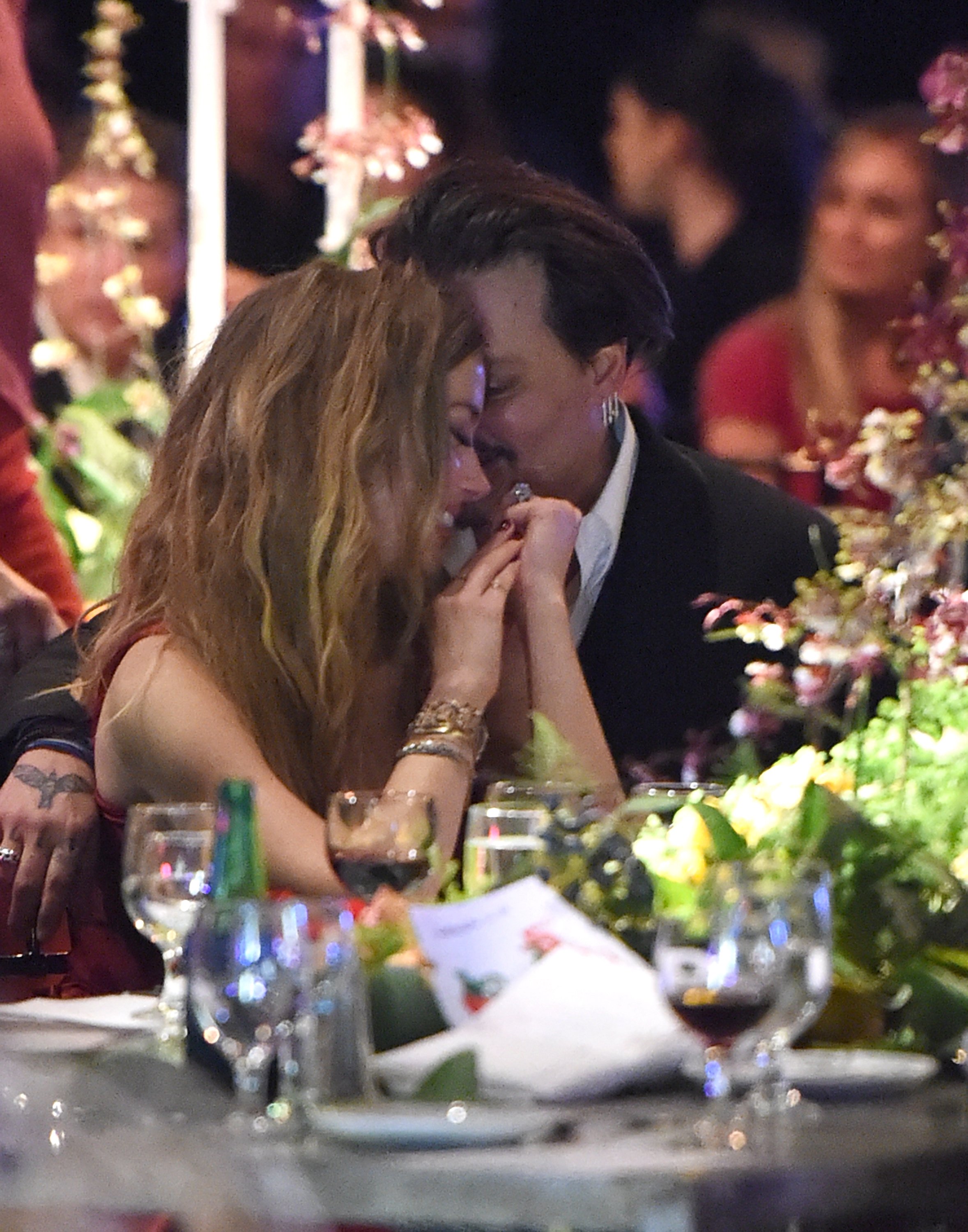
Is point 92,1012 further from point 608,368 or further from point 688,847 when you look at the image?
point 608,368

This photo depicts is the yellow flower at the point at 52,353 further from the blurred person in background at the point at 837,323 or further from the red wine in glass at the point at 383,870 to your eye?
the red wine in glass at the point at 383,870

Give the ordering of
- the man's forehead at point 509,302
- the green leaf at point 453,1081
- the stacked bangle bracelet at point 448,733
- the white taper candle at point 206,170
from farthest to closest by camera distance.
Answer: the white taper candle at point 206,170
the man's forehead at point 509,302
the stacked bangle bracelet at point 448,733
the green leaf at point 453,1081

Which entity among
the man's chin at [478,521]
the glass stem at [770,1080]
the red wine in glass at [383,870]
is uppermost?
the man's chin at [478,521]

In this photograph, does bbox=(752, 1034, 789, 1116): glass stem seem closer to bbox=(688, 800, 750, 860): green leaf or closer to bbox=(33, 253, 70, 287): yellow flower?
bbox=(688, 800, 750, 860): green leaf

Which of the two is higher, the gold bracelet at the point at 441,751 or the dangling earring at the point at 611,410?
the dangling earring at the point at 611,410

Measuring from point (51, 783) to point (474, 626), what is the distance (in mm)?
517

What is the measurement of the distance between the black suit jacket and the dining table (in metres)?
1.56

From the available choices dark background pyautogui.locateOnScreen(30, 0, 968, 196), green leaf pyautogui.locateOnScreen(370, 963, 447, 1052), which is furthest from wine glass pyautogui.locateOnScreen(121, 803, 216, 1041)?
dark background pyautogui.locateOnScreen(30, 0, 968, 196)

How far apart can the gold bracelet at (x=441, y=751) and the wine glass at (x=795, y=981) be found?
3.15ft

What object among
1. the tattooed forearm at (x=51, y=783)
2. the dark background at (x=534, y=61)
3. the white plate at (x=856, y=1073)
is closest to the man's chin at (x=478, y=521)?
the tattooed forearm at (x=51, y=783)

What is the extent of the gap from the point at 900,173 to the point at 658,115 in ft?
1.81

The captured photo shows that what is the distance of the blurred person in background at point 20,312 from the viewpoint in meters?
2.69

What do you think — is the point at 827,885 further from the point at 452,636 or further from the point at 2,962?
the point at 452,636

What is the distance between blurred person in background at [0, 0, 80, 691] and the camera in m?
2.69
